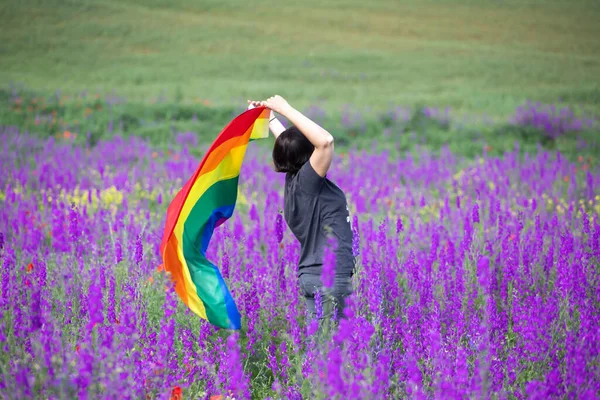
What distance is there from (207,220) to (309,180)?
0.74m

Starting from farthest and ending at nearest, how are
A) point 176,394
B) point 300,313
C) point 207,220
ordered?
point 300,313 → point 207,220 → point 176,394

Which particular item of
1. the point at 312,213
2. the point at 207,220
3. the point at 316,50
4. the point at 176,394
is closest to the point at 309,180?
the point at 312,213

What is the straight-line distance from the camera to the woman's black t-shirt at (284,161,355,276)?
10.6ft

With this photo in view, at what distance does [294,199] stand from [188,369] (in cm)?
104

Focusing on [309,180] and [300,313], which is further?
[300,313]

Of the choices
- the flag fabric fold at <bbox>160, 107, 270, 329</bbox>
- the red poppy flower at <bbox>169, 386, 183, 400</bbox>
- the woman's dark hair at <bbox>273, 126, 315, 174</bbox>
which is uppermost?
the woman's dark hair at <bbox>273, 126, 315, 174</bbox>

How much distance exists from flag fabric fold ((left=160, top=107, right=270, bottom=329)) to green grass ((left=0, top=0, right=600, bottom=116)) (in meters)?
12.3

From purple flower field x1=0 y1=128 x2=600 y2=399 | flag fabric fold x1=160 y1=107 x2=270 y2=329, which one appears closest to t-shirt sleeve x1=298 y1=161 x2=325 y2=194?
purple flower field x1=0 y1=128 x2=600 y2=399

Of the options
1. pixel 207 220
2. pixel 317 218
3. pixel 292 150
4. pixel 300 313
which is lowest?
pixel 300 313

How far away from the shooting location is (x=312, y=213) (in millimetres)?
3312

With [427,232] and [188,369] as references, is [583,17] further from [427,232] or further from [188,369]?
[188,369]

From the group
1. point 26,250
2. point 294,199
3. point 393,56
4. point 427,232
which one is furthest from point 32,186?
point 393,56

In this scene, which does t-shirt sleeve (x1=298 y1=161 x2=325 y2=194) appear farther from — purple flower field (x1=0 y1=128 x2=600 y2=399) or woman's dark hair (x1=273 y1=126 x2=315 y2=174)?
purple flower field (x1=0 y1=128 x2=600 y2=399)

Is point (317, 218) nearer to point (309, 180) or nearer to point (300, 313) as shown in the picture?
point (309, 180)
